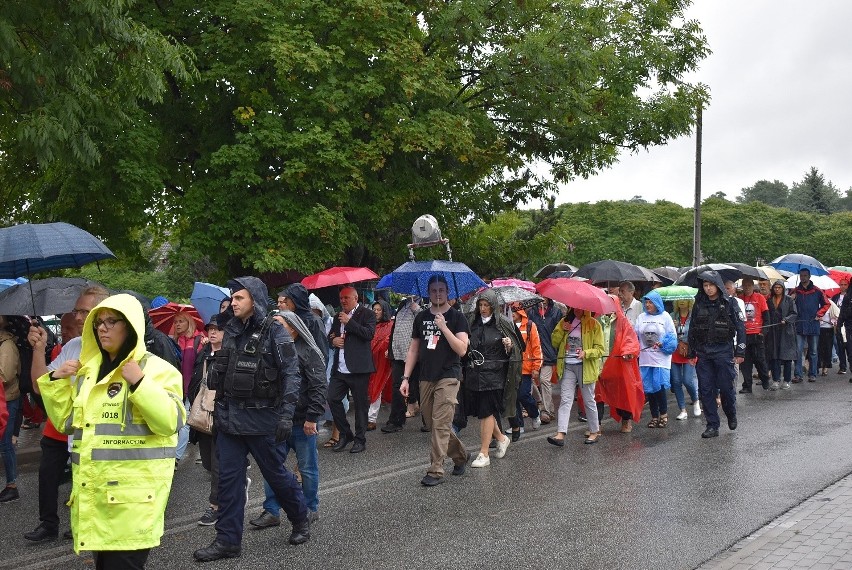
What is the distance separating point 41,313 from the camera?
8.49m

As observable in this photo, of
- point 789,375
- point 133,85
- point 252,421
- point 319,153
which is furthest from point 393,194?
point 252,421

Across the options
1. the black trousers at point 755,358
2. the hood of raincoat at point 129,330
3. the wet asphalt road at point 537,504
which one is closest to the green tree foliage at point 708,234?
the black trousers at point 755,358

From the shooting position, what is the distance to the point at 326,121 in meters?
16.3

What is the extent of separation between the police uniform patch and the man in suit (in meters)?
6.43

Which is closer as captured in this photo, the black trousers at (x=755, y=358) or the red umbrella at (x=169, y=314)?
the red umbrella at (x=169, y=314)

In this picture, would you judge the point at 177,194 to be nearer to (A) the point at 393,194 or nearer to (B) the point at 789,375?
(A) the point at 393,194

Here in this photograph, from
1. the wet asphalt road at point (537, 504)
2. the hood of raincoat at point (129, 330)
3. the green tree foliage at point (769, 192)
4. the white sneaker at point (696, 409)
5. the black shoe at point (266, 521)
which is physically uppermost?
the green tree foliage at point (769, 192)

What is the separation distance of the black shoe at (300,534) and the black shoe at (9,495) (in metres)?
3.06

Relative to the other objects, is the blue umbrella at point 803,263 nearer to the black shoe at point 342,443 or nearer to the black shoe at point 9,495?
the black shoe at point 342,443

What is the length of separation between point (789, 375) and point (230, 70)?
1043 cm

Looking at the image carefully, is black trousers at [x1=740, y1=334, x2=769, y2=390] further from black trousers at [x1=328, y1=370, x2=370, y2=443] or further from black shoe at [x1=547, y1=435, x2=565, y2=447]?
black trousers at [x1=328, y1=370, x2=370, y2=443]

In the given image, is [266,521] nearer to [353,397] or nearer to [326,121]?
[353,397]

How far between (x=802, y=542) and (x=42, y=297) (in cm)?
640

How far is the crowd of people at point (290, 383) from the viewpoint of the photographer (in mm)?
4566
